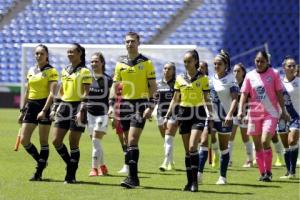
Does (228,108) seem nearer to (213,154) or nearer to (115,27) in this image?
(213,154)

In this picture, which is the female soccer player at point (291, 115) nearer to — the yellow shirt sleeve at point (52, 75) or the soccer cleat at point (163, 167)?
the soccer cleat at point (163, 167)

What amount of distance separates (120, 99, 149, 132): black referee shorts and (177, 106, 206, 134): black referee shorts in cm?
52

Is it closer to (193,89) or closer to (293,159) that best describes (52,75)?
(193,89)

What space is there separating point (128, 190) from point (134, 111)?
113 cm

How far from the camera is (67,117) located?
39.1 feet

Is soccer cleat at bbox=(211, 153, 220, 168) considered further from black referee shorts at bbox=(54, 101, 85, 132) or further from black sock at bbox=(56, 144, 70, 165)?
black referee shorts at bbox=(54, 101, 85, 132)

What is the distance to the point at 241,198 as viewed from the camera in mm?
10695

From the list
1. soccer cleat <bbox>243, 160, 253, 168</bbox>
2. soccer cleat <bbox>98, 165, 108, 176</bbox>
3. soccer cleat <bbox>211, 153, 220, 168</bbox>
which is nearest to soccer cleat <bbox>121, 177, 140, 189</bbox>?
soccer cleat <bbox>98, 165, 108, 176</bbox>

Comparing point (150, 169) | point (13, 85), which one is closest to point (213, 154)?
point (150, 169)

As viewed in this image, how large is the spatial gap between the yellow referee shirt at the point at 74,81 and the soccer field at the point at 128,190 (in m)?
1.24

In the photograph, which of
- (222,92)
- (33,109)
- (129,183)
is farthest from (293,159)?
(33,109)

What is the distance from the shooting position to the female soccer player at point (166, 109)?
1496 centimetres

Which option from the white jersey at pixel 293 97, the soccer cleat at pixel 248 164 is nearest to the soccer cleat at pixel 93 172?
the white jersey at pixel 293 97

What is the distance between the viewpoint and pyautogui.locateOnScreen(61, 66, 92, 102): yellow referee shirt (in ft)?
38.8
